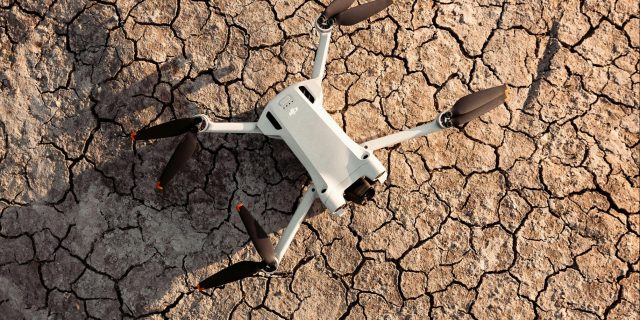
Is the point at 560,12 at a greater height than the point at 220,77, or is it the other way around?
the point at 220,77

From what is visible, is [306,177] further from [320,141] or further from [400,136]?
[400,136]

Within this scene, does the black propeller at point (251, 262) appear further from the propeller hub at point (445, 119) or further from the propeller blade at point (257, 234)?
the propeller hub at point (445, 119)

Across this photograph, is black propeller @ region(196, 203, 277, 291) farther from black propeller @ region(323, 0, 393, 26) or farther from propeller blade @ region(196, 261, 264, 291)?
black propeller @ region(323, 0, 393, 26)

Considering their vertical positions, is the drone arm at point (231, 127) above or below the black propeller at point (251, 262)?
above

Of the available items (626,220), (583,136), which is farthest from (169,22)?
(626,220)

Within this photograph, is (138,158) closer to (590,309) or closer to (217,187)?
(217,187)

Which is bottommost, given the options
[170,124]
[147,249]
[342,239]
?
[342,239]

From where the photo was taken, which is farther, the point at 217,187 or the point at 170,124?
the point at 217,187

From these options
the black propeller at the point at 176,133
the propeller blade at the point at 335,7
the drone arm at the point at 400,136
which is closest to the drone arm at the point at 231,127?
the black propeller at the point at 176,133
